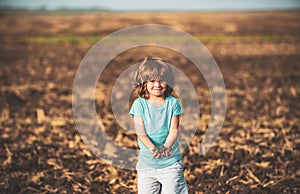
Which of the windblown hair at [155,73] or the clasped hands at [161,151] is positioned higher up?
the windblown hair at [155,73]

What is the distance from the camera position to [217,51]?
23969 millimetres

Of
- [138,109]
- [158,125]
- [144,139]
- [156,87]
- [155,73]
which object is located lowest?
[144,139]

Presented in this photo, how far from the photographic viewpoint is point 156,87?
390cm

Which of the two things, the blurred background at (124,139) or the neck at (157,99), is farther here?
the blurred background at (124,139)

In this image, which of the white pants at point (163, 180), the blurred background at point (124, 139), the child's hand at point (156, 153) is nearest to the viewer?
the child's hand at point (156, 153)

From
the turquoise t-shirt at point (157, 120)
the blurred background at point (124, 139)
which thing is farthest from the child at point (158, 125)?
the blurred background at point (124, 139)

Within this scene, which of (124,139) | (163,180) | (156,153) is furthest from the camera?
(124,139)

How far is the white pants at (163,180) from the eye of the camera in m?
3.95

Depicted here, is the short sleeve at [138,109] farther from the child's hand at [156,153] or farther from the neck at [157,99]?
the child's hand at [156,153]

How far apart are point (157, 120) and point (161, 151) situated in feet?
0.91

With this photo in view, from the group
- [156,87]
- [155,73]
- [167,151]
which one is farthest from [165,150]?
[155,73]

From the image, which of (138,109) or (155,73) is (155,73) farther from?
(138,109)

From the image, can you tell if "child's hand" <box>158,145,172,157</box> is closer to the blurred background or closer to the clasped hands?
the clasped hands

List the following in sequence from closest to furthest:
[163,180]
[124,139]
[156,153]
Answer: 1. [156,153]
2. [163,180]
3. [124,139]
